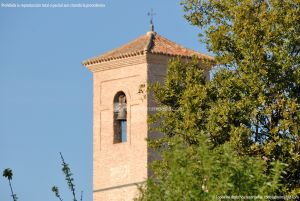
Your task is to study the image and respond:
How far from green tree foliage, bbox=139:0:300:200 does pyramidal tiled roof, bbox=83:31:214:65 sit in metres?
8.99

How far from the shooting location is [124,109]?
37.6 m

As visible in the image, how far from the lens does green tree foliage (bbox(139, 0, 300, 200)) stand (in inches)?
1003

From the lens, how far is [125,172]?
3716 centimetres

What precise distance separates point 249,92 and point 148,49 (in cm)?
1063

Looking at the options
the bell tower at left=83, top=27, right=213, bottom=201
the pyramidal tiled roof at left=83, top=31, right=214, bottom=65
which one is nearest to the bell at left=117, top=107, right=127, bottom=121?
the bell tower at left=83, top=27, right=213, bottom=201

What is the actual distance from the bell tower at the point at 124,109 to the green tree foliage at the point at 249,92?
9000 millimetres

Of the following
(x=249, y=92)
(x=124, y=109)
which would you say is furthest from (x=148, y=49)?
(x=249, y=92)

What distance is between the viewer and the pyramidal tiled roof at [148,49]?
3644 centimetres

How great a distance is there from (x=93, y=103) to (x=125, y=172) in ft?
9.83

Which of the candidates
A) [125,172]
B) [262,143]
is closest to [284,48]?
[262,143]

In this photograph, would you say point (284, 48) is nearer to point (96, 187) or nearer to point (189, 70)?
point (189, 70)

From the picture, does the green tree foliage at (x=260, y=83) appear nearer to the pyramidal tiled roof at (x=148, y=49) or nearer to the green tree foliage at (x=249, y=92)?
the green tree foliage at (x=249, y=92)

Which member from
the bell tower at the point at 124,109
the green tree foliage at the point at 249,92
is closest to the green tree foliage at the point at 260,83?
the green tree foliage at the point at 249,92

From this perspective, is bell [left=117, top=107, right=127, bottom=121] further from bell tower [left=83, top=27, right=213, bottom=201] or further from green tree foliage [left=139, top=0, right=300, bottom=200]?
green tree foliage [left=139, top=0, right=300, bottom=200]
